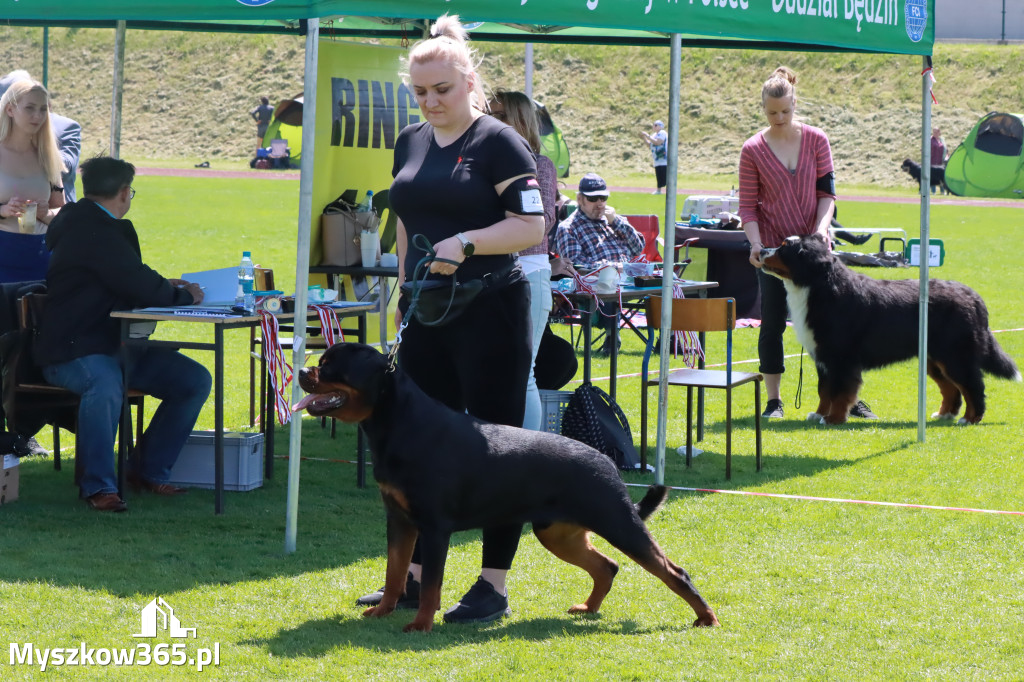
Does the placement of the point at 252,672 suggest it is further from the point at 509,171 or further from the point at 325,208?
the point at 325,208

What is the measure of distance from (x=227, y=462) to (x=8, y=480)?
0.95 metres

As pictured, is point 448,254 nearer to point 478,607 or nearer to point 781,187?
point 478,607

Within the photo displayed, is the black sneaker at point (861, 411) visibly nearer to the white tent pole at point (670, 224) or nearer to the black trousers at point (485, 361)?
the white tent pole at point (670, 224)

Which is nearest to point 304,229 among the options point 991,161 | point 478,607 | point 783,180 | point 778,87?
point 478,607

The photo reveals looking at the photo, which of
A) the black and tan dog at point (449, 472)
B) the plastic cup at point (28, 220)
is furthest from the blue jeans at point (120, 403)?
the black and tan dog at point (449, 472)

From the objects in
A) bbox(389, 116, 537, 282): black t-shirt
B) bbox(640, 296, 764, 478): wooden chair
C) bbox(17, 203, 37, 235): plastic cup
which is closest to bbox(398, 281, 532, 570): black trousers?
bbox(389, 116, 537, 282): black t-shirt

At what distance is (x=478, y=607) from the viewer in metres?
4.08

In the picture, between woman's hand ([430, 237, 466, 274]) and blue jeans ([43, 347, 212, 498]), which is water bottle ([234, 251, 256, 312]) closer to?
blue jeans ([43, 347, 212, 498])

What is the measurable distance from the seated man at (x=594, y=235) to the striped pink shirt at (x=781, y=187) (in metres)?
1.48

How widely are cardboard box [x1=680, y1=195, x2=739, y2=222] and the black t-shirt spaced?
32.7ft

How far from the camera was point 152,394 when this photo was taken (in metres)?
5.84

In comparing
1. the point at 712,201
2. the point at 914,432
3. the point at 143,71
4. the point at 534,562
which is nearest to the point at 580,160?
the point at 143,71

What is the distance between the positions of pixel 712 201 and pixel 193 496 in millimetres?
9438

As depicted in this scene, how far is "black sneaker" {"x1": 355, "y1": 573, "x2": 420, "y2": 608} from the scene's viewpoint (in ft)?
13.9
